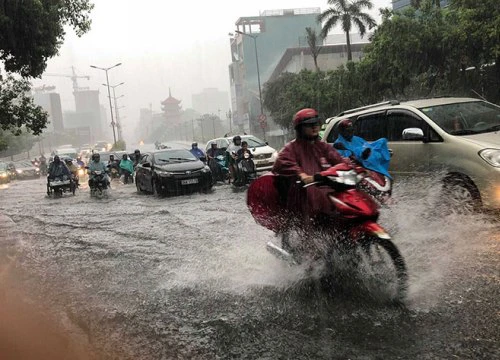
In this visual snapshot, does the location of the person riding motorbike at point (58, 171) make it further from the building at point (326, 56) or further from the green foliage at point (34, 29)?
the building at point (326, 56)

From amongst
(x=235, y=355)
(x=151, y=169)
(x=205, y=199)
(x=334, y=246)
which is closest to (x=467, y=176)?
(x=334, y=246)

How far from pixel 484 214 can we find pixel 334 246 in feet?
9.04

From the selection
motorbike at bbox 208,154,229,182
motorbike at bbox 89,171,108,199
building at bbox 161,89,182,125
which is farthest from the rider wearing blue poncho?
building at bbox 161,89,182,125

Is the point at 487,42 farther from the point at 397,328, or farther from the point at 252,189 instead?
the point at 397,328

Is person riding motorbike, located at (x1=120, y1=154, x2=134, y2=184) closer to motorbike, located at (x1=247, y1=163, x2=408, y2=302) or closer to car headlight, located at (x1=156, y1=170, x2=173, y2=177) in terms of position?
car headlight, located at (x1=156, y1=170, x2=173, y2=177)

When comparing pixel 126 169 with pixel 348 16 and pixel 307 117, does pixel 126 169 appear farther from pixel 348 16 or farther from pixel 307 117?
pixel 348 16

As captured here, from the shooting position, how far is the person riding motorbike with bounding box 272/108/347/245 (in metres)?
4.45

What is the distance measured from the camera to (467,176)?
6.25 meters

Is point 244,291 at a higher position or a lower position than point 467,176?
lower

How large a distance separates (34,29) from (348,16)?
32.3 meters

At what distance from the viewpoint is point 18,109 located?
16781 mm

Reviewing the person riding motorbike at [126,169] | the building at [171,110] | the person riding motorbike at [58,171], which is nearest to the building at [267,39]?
the person riding motorbike at [126,169]

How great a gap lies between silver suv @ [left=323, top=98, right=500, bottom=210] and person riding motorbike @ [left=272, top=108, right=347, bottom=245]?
7.90ft

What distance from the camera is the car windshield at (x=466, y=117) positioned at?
679 centimetres
